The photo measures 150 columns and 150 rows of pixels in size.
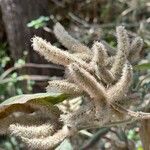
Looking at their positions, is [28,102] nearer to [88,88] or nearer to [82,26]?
[88,88]

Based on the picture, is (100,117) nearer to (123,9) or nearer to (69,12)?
(69,12)

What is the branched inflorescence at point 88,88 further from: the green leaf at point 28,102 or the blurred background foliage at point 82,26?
the blurred background foliage at point 82,26

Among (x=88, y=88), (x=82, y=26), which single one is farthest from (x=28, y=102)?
(x=82, y=26)

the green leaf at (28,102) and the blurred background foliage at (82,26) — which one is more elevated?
the green leaf at (28,102)

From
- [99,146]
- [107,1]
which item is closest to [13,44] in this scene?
[99,146]

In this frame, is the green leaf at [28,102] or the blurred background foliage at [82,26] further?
the blurred background foliage at [82,26]

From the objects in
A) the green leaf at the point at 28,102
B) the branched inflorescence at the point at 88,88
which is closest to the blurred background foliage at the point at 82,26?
the green leaf at the point at 28,102

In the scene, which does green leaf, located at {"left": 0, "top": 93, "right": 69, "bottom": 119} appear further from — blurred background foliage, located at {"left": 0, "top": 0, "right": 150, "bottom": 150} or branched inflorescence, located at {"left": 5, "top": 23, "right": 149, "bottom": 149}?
blurred background foliage, located at {"left": 0, "top": 0, "right": 150, "bottom": 150}
